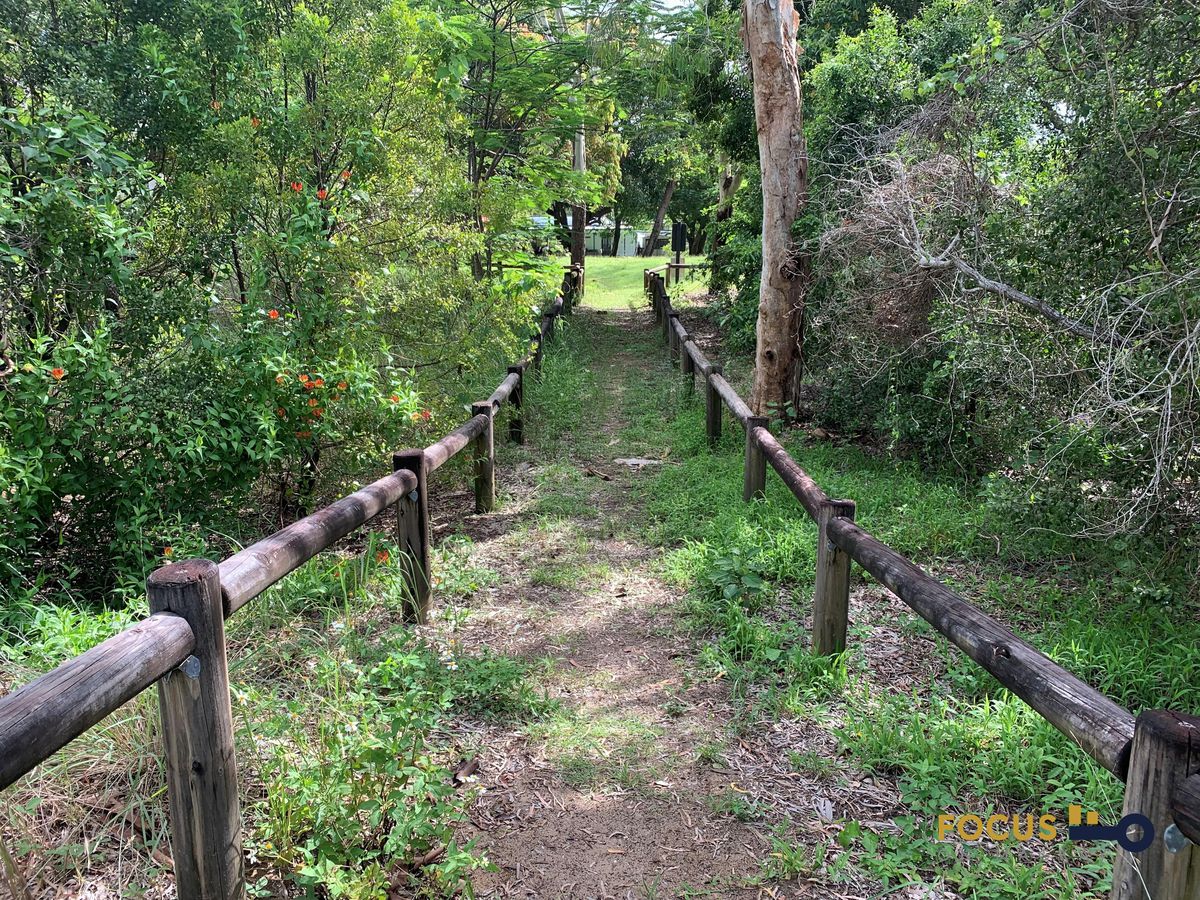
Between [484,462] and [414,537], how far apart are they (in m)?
2.19

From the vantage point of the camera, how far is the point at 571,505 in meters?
7.04

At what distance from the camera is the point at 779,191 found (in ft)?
27.6

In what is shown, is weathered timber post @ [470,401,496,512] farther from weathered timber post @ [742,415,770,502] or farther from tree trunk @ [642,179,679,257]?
tree trunk @ [642,179,679,257]

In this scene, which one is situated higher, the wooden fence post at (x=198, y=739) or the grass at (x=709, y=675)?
the wooden fence post at (x=198, y=739)

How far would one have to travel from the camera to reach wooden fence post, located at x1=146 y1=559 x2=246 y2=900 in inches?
85.7

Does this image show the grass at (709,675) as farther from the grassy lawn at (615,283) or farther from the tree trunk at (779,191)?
the grassy lawn at (615,283)

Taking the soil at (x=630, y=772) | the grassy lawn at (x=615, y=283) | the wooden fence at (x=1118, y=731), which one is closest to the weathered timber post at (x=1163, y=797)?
the wooden fence at (x=1118, y=731)

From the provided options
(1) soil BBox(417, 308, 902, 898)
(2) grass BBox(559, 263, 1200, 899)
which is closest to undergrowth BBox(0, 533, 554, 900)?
(1) soil BBox(417, 308, 902, 898)

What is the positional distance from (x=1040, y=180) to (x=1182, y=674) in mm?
3186

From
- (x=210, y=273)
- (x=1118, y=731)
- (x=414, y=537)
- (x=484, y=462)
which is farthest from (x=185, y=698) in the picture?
(x=210, y=273)

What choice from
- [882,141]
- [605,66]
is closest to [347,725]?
[882,141]

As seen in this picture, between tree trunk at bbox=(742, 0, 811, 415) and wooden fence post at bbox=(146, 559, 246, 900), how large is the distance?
7292 mm

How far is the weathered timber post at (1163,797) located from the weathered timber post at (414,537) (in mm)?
3573

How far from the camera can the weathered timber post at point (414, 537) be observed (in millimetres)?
4547
